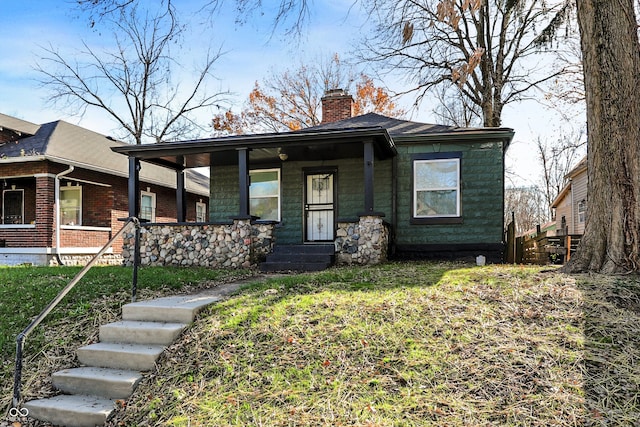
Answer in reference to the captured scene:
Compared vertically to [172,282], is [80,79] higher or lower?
higher

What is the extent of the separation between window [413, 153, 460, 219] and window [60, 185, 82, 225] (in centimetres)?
1072

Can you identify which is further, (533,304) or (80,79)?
(80,79)

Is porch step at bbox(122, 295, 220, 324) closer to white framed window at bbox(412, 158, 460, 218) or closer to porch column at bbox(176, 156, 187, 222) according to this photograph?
white framed window at bbox(412, 158, 460, 218)

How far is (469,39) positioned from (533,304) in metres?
15.5

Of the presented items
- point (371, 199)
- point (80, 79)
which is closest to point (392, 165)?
point (371, 199)

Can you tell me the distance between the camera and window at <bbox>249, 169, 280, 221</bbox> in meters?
11.0

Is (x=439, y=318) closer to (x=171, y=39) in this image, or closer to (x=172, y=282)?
(x=172, y=282)

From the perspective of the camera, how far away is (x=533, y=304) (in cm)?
391

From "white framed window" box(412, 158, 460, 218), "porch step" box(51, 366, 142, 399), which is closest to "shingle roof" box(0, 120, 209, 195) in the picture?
"white framed window" box(412, 158, 460, 218)

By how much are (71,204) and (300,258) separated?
9.51 m

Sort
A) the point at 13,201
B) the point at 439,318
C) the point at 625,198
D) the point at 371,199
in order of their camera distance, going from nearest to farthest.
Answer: the point at 439,318, the point at 625,198, the point at 371,199, the point at 13,201

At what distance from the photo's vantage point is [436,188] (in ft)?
31.9

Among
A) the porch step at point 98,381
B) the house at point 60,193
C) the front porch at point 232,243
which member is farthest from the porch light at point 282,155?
the porch step at point 98,381

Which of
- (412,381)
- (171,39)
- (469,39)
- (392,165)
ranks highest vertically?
(469,39)
